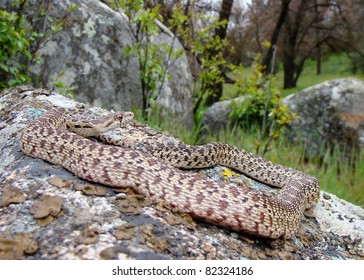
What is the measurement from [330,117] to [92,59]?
19.8 ft

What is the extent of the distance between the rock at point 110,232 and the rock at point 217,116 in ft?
24.5

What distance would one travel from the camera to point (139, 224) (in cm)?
320

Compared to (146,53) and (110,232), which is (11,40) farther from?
(110,232)

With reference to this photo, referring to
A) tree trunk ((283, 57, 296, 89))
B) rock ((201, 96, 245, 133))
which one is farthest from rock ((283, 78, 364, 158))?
tree trunk ((283, 57, 296, 89))

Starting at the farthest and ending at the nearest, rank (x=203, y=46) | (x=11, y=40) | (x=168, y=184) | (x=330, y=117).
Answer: (x=203, y=46)
(x=330, y=117)
(x=11, y=40)
(x=168, y=184)

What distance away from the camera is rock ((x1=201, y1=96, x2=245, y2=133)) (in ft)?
39.0

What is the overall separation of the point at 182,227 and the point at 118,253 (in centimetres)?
69

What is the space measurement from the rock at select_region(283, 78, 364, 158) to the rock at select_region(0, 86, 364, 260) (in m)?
6.30

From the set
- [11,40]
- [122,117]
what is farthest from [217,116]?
[122,117]

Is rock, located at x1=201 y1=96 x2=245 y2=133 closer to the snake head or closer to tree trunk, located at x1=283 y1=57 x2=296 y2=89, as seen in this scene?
the snake head

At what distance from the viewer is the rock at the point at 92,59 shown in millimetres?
8492

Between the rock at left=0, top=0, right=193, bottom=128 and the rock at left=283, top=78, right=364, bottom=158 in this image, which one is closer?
the rock at left=0, top=0, right=193, bottom=128

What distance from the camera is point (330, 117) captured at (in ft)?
35.6

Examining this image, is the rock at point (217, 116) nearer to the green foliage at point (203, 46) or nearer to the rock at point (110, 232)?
the green foliage at point (203, 46)
